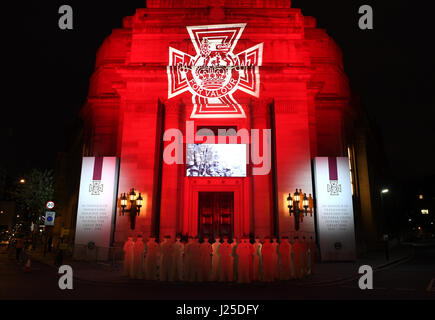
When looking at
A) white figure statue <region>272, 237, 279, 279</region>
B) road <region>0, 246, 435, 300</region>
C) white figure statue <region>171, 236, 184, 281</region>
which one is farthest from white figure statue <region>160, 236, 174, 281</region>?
white figure statue <region>272, 237, 279, 279</region>

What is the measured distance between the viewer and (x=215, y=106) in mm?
25281

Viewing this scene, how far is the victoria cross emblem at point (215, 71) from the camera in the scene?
80.3 ft

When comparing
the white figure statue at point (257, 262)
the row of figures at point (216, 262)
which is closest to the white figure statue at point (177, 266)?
the row of figures at point (216, 262)

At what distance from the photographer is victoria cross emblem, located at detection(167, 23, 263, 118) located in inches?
964

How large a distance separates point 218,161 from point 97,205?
9.30 metres

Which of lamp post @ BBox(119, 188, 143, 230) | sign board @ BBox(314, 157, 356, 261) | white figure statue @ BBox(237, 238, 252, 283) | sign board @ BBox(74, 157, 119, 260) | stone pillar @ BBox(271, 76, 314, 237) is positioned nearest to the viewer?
white figure statue @ BBox(237, 238, 252, 283)

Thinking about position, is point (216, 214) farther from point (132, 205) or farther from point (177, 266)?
point (177, 266)

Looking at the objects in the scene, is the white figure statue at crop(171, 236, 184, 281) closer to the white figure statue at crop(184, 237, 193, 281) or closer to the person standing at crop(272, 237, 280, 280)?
the white figure statue at crop(184, 237, 193, 281)

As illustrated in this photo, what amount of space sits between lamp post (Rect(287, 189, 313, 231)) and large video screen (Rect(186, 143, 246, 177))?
447 cm

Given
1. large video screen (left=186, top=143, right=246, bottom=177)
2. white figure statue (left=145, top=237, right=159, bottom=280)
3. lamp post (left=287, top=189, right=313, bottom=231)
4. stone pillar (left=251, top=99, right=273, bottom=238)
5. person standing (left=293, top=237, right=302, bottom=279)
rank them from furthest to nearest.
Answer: large video screen (left=186, top=143, right=246, bottom=177)
stone pillar (left=251, top=99, right=273, bottom=238)
lamp post (left=287, top=189, right=313, bottom=231)
person standing (left=293, top=237, right=302, bottom=279)
white figure statue (left=145, top=237, right=159, bottom=280)

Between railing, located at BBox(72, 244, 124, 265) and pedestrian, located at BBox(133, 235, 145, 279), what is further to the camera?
railing, located at BBox(72, 244, 124, 265)

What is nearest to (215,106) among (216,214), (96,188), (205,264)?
(216,214)
